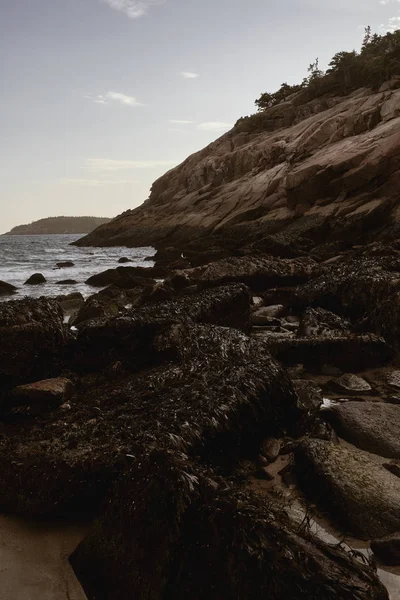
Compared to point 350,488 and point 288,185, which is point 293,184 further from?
point 350,488

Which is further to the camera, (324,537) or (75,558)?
(324,537)

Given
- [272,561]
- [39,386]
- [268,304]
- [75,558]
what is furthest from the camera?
[268,304]

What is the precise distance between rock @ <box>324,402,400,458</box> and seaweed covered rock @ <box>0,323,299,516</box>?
1.17 ft

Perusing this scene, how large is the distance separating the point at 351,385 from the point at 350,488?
1.99 meters

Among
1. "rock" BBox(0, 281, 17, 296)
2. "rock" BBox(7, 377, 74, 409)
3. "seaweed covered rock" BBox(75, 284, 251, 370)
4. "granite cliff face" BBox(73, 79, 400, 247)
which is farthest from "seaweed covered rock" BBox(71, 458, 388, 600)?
"granite cliff face" BBox(73, 79, 400, 247)

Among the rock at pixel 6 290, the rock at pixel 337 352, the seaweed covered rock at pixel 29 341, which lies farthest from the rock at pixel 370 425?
the rock at pixel 6 290

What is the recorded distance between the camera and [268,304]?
864cm

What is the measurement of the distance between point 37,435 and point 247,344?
2158 mm

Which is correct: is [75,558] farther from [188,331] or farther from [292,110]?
[292,110]

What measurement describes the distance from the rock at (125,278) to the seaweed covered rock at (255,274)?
3961 mm

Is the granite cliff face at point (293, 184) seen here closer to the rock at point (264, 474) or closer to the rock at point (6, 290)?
the rock at point (6, 290)

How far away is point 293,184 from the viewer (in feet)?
83.5

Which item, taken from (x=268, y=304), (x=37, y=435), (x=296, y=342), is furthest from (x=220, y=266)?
(x=37, y=435)

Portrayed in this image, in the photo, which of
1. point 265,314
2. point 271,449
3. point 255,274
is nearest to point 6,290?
point 255,274
